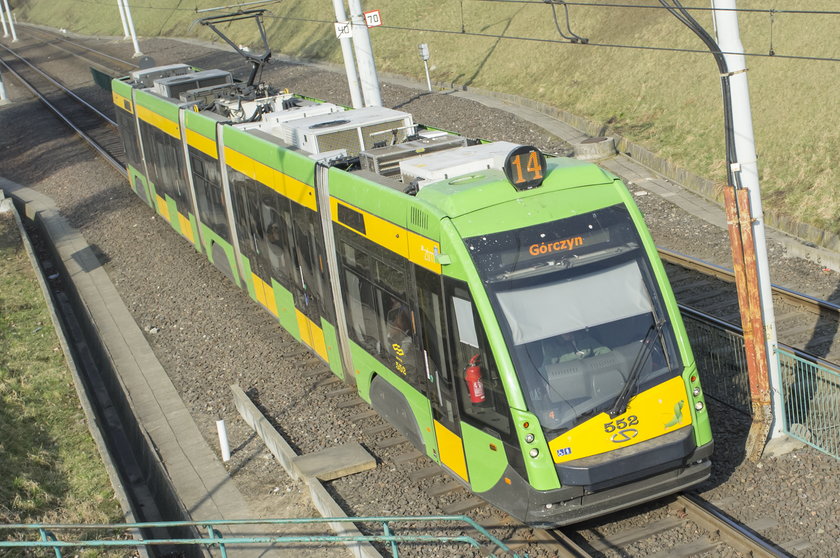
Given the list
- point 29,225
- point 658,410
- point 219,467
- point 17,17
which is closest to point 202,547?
point 219,467

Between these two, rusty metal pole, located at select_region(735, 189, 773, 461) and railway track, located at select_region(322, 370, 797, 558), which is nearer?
railway track, located at select_region(322, 370, 797, 558)

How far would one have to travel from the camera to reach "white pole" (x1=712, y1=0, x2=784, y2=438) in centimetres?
990

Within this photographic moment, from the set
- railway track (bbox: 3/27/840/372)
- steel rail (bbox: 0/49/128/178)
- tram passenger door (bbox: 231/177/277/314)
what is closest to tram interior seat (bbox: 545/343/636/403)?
railway track (bbox: 3/27/840/372)

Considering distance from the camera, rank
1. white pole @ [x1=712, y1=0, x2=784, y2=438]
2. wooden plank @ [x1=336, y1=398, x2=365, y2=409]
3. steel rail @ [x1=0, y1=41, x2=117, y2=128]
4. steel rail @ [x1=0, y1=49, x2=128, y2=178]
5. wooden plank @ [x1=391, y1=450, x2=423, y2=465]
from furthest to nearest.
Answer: steel rail @ [x1=0, y1=41, x2=117, y2=128]
steel rail @ [x1=0, y1=49, x2=128, y2=178]
wooden plank @ [x1=336, y1=398, x2=365, y2=409]
wooden plank @ [x1=391, y1=450, x2=423, y2=465]
white pole @ [x1=712, y1=0, x2=784, y2=438]

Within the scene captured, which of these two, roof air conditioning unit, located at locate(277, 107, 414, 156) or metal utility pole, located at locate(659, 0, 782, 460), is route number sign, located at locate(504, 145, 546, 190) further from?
roof air conditioning unit, located at locate(277, 107, 414, 156)

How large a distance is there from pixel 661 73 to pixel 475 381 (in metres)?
22.0

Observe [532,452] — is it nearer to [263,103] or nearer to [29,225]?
[263,103]

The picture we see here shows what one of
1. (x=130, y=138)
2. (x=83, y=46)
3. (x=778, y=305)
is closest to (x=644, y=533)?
(x=778, y=305)

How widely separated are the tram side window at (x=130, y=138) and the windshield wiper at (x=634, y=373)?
57.7ft

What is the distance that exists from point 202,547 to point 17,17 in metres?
117

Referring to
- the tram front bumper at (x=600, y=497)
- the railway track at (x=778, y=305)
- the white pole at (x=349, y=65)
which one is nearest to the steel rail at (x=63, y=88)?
the white pole at (x=349, y=65)

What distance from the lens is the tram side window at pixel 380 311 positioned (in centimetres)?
1009

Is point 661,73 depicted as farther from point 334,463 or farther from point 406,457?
point 334,463

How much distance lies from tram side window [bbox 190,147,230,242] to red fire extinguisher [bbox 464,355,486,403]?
352 inches
